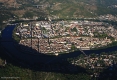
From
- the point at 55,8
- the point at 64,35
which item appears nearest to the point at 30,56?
the point at 64,35

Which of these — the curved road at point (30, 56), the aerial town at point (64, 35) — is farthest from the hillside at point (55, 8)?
the curved road at point (30, 56)

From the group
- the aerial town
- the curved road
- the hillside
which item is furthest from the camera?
the hillside

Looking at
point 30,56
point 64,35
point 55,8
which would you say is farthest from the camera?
point 55,8

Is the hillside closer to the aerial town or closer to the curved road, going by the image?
the aerial town

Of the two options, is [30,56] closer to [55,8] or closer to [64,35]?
[64,35]

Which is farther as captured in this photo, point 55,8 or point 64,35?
point 55,8

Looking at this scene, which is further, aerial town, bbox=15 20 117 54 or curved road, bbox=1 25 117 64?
aerial town, bbox=15 20 117 54

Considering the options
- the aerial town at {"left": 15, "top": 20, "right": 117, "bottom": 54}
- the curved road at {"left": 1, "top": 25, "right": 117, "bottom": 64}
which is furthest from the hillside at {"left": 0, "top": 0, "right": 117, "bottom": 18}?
the curved road at {"left": 1, "top": 25, "right": 117, "bottom": 64}

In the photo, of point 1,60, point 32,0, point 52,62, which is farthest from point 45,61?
point 32,0

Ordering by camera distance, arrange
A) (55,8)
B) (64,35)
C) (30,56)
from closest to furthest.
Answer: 1. (30,56)
2. (64,35)
3. (55,8)

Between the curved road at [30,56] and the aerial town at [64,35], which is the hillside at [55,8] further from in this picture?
the curved road at [30,56]
